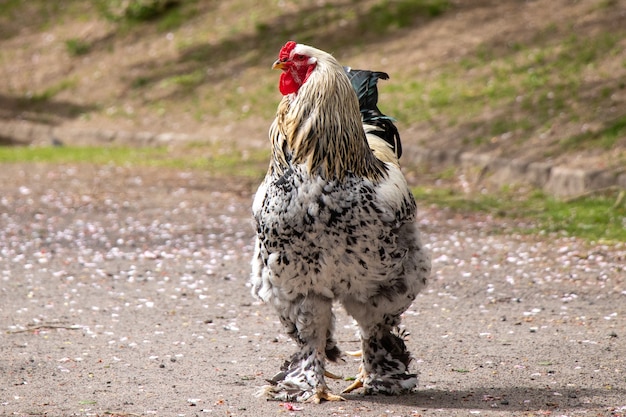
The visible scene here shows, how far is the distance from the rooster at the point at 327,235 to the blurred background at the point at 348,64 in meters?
7.55

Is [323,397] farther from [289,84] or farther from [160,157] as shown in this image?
[160,157]

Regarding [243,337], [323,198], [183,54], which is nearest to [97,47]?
[183,54]

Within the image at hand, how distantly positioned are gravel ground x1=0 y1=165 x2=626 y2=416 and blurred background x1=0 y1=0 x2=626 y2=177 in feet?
10.8

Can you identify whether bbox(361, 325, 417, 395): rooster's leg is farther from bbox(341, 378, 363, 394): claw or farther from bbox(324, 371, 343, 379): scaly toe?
bbox(324, 371, 343, 379): scaly toe

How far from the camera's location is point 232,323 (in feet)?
23.6

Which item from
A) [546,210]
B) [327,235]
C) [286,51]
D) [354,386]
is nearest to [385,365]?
[354,386]

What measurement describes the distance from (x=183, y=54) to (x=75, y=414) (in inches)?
725

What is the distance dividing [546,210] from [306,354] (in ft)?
22.4

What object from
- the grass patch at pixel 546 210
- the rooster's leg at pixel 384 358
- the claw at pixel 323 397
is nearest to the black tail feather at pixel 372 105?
the rooster's leg at pixel 384 358

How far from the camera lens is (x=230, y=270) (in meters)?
9.06

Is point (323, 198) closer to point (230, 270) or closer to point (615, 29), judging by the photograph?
point (230, 270)

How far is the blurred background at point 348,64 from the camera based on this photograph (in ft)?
46.8

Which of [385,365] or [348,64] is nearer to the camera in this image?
[385,365]

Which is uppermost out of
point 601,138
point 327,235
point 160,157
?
point 327,235
